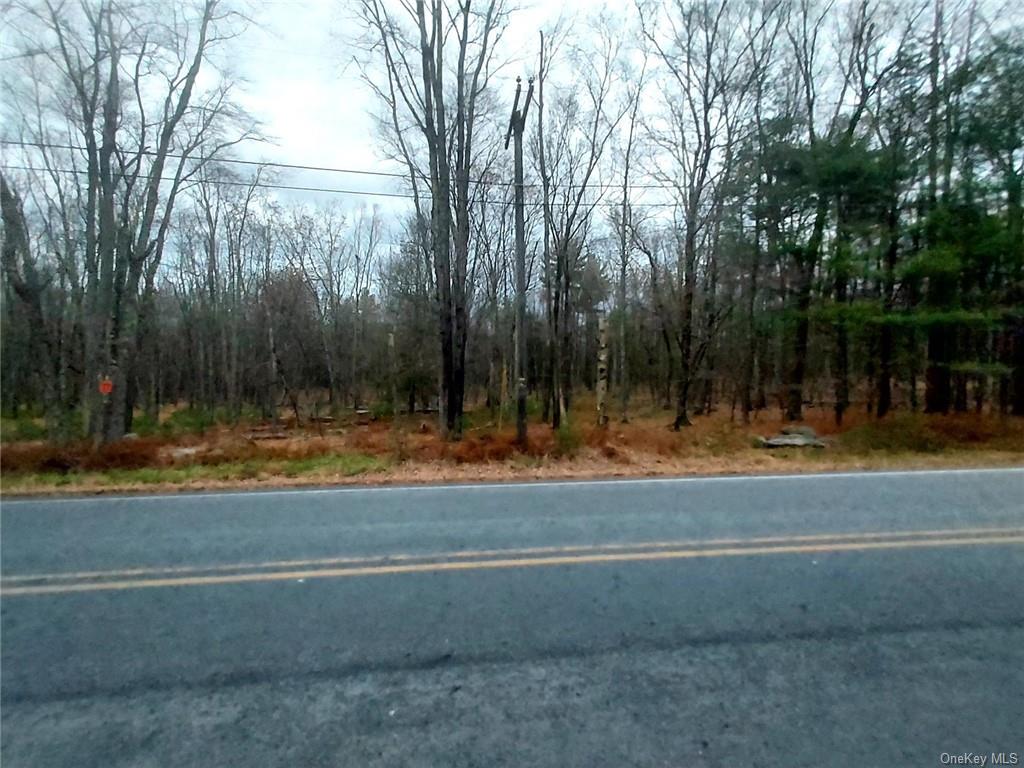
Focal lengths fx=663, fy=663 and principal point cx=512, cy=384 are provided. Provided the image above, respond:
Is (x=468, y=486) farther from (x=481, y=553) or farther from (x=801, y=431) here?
(x=801, y=431)

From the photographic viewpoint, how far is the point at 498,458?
12812 millimetres

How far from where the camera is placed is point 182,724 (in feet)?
10.3

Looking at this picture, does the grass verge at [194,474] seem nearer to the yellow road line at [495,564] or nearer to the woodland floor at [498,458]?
the woodland floor at [498,458]

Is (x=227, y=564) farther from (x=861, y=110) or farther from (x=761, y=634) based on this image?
(x=861, y=110)

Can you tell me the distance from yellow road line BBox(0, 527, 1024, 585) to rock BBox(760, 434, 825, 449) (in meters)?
8.39

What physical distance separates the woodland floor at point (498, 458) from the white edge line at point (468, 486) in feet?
1.92

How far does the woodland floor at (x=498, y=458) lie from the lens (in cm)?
1071

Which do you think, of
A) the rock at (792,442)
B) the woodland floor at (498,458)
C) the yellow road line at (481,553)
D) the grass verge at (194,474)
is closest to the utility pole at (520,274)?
the woodland floor at (498,458)

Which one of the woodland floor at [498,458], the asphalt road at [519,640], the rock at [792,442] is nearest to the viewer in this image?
the asphalt road at [519,640]

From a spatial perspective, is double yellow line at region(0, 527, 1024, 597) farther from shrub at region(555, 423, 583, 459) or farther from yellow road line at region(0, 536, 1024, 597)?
shrub at region(555, 423, 583, 459)

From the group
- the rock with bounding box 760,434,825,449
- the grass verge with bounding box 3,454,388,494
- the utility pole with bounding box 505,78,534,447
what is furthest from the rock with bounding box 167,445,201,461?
the rock with bounding box 760,434,825,449

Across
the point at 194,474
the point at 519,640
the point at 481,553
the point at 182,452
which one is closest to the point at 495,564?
the point at 481,553

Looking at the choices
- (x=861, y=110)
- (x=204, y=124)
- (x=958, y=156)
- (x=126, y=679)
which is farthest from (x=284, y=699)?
(x=861, y=110)

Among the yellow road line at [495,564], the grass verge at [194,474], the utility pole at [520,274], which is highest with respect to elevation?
the utility pole at [520,274]
